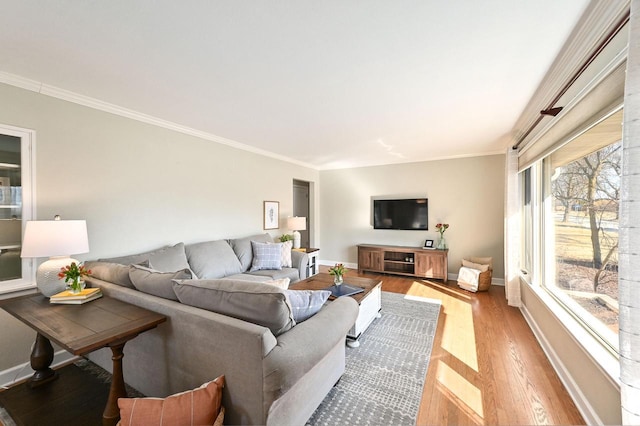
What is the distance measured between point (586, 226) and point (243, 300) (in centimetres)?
258

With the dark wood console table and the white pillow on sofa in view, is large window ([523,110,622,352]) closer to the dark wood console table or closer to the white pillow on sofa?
the dark wood console table

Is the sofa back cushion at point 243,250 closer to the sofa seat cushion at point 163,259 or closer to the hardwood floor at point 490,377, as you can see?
the sofa seat cushion at point 163,259

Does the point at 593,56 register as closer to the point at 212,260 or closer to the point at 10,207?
the point at 212,260

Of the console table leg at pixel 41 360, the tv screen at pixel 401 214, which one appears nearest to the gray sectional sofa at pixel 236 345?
the console table leg at pixel 41 360

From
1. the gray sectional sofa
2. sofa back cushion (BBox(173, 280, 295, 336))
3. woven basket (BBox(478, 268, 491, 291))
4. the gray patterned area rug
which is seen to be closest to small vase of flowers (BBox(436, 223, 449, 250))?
woven basket (BBox(478, 268, 491, 291))

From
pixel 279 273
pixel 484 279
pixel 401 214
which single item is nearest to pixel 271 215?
pixel 279 273

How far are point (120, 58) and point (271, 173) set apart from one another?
3.08 meters

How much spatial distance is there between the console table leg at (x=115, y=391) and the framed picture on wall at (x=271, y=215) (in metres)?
3.33

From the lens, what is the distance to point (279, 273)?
355 cm

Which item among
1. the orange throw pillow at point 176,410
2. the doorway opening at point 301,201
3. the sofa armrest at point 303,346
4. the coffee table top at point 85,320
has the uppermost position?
the doorway opening at point 301,201

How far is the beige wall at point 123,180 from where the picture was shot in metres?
2.20

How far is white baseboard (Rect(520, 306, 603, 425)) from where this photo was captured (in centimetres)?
161

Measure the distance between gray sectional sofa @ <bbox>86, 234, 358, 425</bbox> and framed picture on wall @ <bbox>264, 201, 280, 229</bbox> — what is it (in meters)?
2.75

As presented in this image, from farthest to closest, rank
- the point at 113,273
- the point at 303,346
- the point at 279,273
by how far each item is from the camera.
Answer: the point at 279,273, the point at 113,273, the point at 303,346
